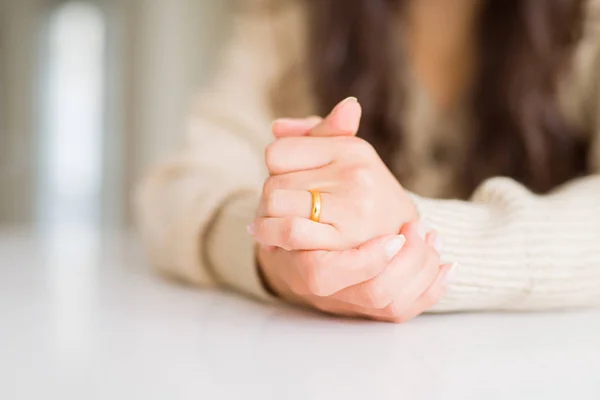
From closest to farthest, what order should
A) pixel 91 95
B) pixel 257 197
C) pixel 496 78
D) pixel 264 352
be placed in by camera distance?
pixel 264 352, pixel 257 197, pixel 496 78, pixel 91 95

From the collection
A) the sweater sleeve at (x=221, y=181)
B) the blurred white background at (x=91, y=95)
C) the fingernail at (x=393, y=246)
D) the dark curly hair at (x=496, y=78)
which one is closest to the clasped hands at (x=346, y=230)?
the fingernail at (x=393, y=246)

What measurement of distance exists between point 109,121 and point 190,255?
7.85 ft

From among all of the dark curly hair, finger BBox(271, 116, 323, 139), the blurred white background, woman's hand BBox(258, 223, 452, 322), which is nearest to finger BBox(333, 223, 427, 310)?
woman's hand BBox(258, 223, 452, 322)

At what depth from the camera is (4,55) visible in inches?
111

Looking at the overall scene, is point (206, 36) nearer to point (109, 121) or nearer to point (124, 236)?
point (109, 121)

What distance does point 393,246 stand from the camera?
404 millimetres

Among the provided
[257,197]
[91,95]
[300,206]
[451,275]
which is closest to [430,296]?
[451,275]

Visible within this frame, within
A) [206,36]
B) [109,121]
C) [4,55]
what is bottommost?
[109,121]

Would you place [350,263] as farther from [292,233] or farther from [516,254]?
[516,254]

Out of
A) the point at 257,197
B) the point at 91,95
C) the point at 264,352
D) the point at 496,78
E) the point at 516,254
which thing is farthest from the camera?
the point at 91,95

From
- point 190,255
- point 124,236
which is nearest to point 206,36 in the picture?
point 124,236

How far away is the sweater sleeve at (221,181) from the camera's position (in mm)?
608

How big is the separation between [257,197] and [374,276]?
0.80 ft

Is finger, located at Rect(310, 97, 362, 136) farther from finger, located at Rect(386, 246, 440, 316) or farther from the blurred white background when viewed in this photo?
the blurred white background
